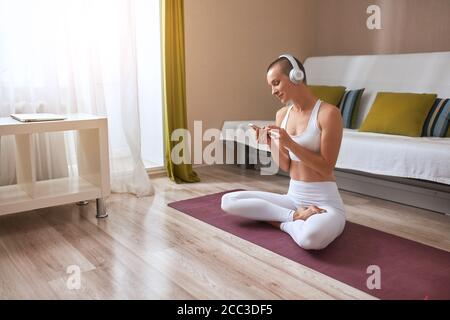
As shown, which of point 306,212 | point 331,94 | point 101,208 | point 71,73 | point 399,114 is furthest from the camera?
A: point 331,94

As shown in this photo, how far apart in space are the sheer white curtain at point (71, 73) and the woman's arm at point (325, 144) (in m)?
1.40

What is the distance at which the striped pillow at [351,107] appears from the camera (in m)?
3.45

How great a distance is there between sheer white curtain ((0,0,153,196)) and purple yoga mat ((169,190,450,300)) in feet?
3.24

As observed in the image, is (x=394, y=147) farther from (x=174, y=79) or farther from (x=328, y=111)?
(x=174, y=79)

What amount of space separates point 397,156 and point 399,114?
0.57 meters

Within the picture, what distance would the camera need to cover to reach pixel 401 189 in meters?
2.77

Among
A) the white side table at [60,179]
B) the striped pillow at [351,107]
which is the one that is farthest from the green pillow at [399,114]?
the white side table at [60,179]

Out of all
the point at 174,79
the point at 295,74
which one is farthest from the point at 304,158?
the point at 174,79

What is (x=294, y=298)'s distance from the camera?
5.26 feet

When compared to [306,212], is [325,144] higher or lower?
higher

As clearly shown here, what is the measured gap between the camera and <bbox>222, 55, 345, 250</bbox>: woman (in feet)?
6.47

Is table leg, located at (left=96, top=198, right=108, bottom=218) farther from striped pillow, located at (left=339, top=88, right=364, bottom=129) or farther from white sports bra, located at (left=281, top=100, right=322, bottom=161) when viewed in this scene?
striped pillow, located at (left=339, top=88, right=364, bottom=129)

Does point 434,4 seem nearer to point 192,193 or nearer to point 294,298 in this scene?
point 192,193

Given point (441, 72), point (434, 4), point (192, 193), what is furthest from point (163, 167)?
point (434, 4)
